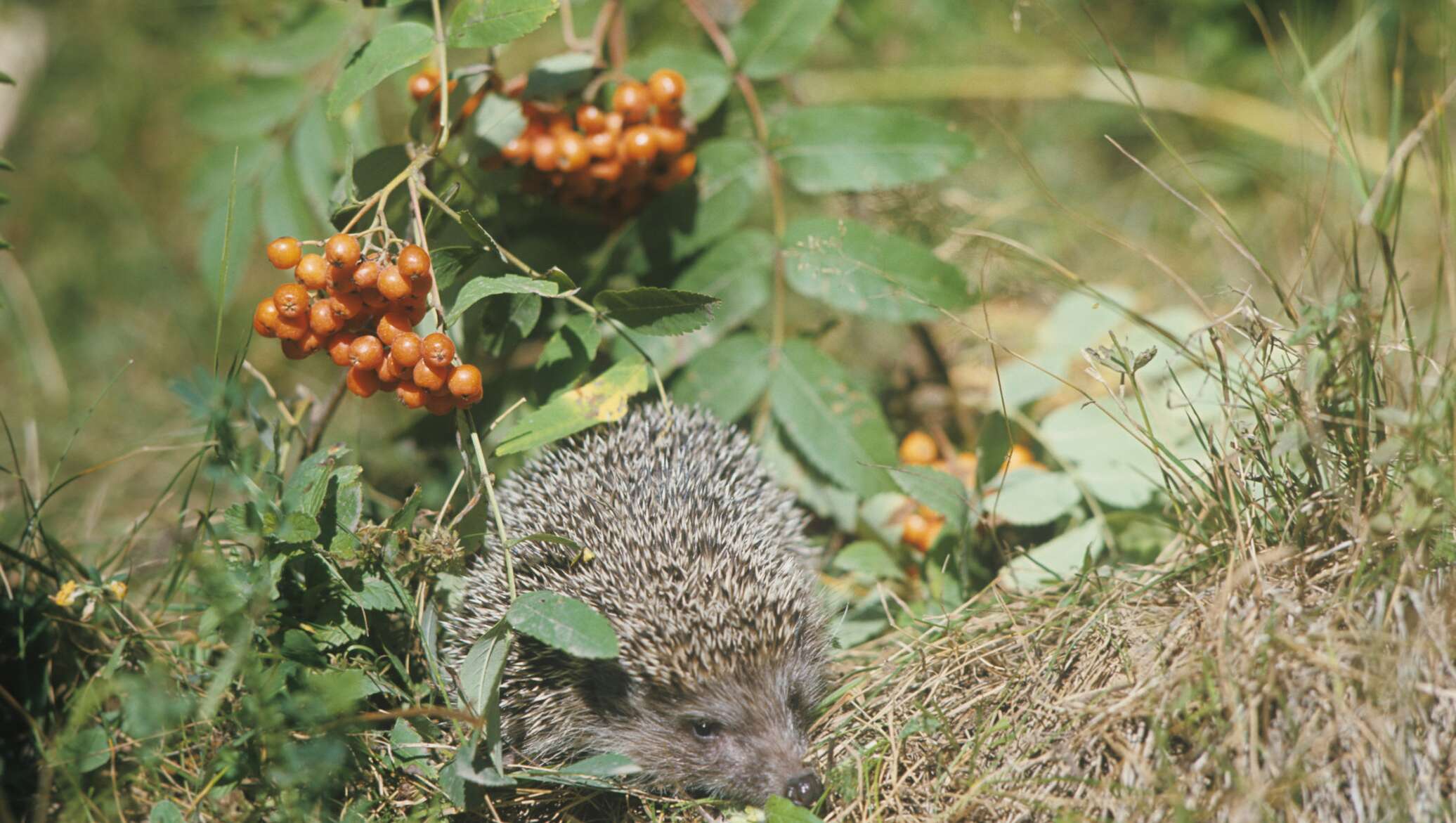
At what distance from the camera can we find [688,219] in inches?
169

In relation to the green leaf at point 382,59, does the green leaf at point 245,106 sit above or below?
below

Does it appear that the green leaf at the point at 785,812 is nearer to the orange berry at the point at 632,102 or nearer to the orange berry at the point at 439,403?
the orange berry at the point at 439,403

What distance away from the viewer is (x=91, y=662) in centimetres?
331

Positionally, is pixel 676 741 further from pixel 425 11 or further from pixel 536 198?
pixel 425 11

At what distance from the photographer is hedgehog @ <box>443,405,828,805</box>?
3.37 metres

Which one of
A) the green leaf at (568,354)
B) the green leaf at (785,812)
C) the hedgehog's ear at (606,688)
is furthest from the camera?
the green leaf at (568,354)

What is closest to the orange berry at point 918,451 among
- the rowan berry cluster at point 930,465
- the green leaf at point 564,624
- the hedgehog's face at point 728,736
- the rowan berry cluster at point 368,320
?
the rowan berry cluster at point 930,465

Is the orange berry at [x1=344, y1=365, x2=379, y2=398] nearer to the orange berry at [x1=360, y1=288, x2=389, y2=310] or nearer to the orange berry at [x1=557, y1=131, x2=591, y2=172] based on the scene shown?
the orange berry at [x1=360, y1=288, x2=389, y2=310]

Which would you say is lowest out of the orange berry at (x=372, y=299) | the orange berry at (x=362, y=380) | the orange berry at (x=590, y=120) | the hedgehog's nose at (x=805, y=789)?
the hedgehog's nose at (x=805, y=789)

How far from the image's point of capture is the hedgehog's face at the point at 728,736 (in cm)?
334

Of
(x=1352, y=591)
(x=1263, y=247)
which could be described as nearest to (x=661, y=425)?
(x=1352, y=591)

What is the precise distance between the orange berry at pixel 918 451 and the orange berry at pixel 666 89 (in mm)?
1771

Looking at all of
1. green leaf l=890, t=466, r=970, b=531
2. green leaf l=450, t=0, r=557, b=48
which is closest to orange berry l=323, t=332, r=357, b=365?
green leaf l=450, t=0, r=557, b=48

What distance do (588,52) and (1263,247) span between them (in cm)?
416
